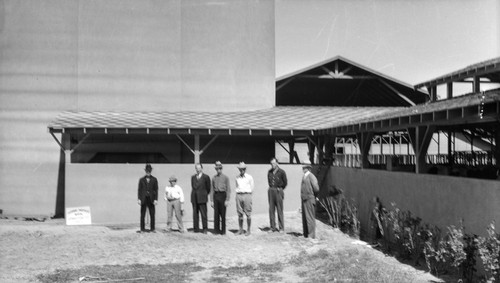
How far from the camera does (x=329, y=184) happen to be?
20.1m

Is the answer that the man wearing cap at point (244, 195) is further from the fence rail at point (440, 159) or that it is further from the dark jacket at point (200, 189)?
the fence rail at point (440, 159)

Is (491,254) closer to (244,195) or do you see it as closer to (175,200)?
(244,195)

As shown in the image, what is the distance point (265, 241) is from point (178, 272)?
3.98m

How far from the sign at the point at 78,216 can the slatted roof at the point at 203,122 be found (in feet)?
7.85

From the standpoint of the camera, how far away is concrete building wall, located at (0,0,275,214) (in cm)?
2194

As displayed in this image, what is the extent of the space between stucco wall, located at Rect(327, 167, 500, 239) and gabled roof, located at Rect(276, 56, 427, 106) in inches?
336

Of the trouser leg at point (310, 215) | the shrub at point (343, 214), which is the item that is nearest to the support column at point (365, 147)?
Result: the shrub at point (343, 214)

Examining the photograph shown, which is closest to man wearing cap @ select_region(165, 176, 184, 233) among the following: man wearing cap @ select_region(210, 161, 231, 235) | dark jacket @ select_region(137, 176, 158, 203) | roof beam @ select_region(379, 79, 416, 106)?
dark jacket @ select_region(137, 176, 158, 203)

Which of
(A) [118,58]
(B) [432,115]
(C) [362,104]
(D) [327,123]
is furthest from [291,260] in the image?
(C) [362,104]

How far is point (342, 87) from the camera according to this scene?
27.7 meters

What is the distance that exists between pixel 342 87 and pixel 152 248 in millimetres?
15711

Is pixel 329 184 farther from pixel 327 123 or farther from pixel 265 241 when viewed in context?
pixel 265 241

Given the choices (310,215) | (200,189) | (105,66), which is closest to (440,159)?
(310,215)

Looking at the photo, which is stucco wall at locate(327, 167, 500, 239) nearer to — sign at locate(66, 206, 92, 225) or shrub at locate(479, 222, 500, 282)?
shrub at locate(479, 222, 500, 282)
